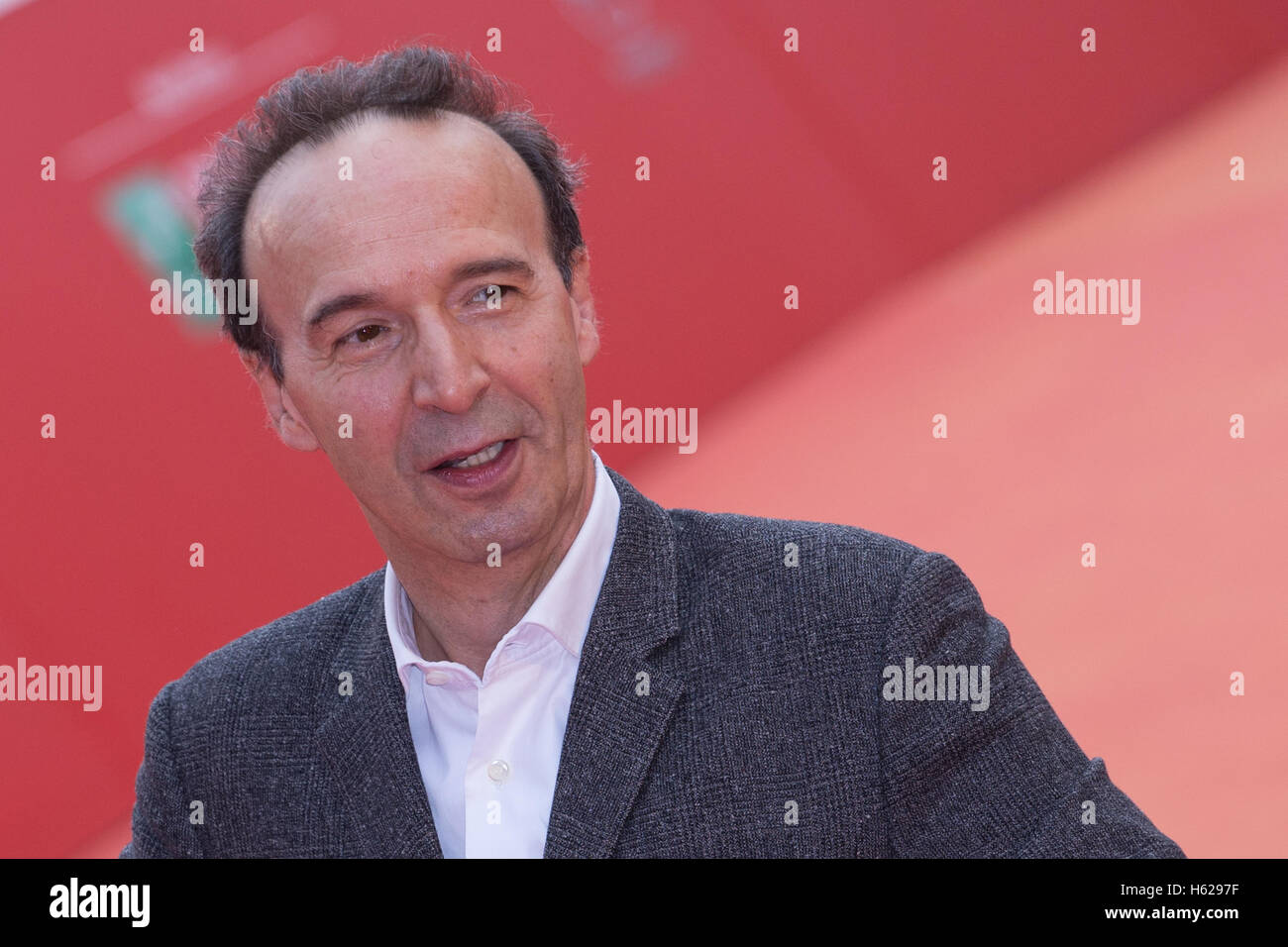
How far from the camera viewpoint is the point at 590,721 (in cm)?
152

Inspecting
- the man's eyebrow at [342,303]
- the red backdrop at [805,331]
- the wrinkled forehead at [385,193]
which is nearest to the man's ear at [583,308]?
the wrinkled forehead at [385,193]

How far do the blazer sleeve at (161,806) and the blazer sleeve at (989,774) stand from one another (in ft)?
3.13

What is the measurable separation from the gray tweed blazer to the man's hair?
458mm

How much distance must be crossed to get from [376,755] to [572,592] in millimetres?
332

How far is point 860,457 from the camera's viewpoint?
11.2 ft

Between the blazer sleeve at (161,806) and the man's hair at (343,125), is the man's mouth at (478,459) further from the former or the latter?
the blazer sleeve at (161,806)

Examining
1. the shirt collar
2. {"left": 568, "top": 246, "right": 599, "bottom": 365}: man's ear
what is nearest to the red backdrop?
{"left": 568, "top": 246, "right": 599, "bottom": 365}: man's ear

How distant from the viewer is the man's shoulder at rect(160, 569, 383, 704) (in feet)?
5.83

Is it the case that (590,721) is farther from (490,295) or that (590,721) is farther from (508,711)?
(490,295)

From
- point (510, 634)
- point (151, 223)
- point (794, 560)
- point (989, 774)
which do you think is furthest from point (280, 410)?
point (151, 223)

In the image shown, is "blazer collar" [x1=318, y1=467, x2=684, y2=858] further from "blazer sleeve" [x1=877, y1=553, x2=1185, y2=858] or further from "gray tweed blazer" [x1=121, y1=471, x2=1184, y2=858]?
"blazer sleeve" [x1=877, y1=553, x2=1185, y2=858]

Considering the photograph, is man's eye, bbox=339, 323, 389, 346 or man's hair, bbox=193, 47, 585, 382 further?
man's hair, bbox=193, 47, 585, 382

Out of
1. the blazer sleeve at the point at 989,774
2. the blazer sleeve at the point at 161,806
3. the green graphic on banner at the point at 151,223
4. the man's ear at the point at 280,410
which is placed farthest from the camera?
the green graphic on banner at the point at 151,223

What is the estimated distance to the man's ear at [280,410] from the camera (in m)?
1.84
